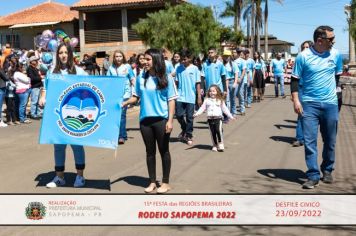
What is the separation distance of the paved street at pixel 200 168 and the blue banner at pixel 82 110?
2.29 ft

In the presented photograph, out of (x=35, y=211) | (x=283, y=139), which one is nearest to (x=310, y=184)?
(x=35, y=211)

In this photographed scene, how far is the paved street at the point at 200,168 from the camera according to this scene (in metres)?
5.01

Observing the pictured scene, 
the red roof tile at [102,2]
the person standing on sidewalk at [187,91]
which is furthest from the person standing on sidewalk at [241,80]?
the red roof tile at [102,2]

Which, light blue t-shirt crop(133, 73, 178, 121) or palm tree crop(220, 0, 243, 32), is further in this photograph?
palm tree crop(220, 0, 243, 32)

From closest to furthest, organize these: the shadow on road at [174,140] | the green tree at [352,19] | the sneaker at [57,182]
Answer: the sneaker at [57,182] → the shadow on road at [174,140] → the green tree at [352,19]

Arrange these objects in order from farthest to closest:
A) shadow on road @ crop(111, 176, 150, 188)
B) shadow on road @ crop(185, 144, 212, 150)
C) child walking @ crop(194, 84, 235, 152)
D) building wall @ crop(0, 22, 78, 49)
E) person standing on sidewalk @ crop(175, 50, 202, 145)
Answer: building wall @ crop(0, 22, 78, 49), person standing on sidewalk @ crop(175, 50, 202, 145), shadow on road @ crop(185, 144, 212, 150), child walking @ crop(194, 84, 235, 152), shadow on road @ crop(111, 176, 150, 188)

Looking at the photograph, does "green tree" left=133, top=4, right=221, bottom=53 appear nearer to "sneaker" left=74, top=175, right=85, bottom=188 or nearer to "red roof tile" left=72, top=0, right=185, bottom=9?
"red roof tile" left=72, top=0, right=185, bottom=9

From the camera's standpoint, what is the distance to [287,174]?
23.9 ft

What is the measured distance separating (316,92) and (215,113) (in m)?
3.04

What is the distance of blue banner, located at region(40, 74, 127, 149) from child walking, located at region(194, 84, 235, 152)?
3.14 meters

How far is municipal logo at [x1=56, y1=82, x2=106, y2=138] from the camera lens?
6.30m

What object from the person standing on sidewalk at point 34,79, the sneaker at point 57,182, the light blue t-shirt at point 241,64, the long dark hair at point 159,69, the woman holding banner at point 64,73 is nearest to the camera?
the long dark hair at point 159,69

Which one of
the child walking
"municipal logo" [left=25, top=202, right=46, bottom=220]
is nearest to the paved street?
"municipal logo" [left=25, top=202, right=46, bottom=220]
